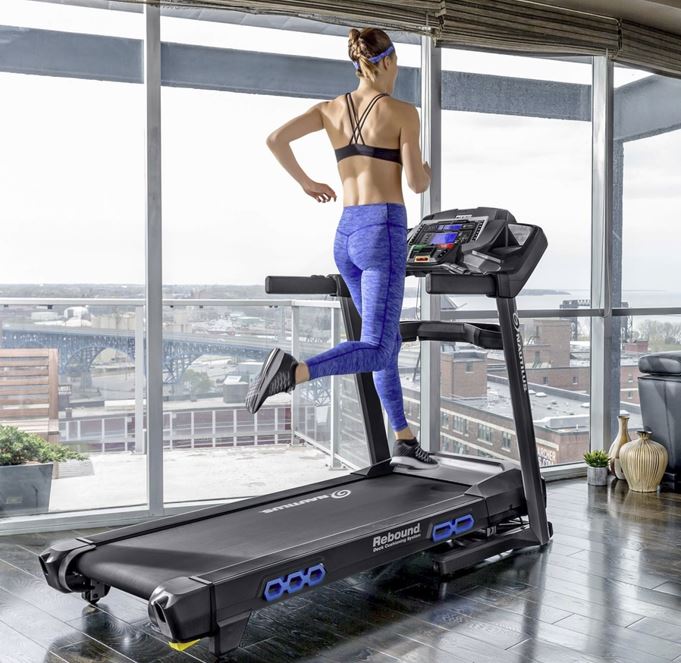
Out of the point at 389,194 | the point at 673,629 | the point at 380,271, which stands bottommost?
the point at 673,629

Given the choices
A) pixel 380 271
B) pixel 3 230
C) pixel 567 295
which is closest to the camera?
pixel 380 271

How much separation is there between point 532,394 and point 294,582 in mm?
2642

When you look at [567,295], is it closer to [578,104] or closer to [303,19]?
[578,104]

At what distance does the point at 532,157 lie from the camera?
15.3 ft

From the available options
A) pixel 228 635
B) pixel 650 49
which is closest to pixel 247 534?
pixel 228 635

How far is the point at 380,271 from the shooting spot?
10.3 feet

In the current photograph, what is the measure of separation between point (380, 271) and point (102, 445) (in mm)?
1579

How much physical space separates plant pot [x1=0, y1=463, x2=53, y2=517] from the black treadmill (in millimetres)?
995

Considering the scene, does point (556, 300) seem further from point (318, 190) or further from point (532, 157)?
point (318, 190)

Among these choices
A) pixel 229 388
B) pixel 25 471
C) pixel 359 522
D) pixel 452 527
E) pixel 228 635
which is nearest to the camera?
pixel 228 635

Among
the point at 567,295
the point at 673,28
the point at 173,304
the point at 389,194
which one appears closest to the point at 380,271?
the point at 389,194

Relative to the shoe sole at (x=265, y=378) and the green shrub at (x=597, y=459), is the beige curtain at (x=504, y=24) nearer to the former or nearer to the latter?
the shoe sole at (x=265, y=378)

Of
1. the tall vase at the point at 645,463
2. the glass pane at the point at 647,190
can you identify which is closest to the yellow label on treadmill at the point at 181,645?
the tall vase at the point at 645,463

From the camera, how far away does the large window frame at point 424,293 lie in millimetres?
3701
